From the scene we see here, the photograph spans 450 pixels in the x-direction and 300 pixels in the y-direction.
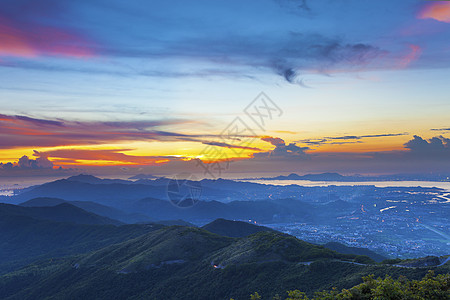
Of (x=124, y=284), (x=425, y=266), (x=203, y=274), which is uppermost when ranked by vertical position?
(x=425, y=266)

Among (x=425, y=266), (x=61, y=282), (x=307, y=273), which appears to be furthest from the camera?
(x=61, y=282)

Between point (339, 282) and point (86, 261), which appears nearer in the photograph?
point (339, 282)

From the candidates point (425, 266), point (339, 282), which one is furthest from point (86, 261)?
point (425, 266)

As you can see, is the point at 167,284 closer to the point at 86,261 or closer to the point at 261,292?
the point at 261,292

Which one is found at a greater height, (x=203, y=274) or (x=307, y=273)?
(x=307, y=273)

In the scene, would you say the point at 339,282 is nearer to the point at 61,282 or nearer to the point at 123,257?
the point at 123,257

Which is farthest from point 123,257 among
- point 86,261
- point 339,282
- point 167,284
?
point 339,282

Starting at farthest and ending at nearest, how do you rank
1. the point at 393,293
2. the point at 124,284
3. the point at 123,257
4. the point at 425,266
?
the point at 123,257 → the point at 124,284 → the point at 425,266 → the point at 393,293
